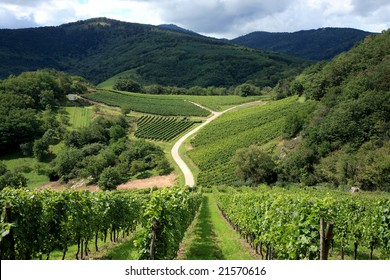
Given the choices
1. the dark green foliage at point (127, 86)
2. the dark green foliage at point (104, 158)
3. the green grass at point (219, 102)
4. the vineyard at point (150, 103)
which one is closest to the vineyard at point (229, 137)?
the dark green foliage at point (104, 158)

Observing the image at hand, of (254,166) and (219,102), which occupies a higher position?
(219,102)

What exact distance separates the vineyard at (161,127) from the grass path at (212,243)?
193ft

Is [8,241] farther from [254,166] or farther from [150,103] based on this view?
[150,103]

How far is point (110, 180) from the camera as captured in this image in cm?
6109

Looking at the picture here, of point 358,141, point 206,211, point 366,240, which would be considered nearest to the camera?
point 366,240

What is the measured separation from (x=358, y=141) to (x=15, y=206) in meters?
53.7

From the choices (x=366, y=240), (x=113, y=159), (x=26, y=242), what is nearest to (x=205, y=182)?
(x=113, y=159)

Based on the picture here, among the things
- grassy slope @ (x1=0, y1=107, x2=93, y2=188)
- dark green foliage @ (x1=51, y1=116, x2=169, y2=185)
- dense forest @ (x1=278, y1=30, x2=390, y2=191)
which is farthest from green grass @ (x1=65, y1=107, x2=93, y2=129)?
dense forest @ (x1=278, y1=30, x2=390, y2=191)

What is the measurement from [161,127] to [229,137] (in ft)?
82.2

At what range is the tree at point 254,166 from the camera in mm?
56469

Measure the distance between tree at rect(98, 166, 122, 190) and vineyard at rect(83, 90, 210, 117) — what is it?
1868 inches

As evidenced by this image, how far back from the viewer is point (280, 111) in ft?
279

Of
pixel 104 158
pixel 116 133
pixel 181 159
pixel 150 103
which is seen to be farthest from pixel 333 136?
pixel 150 103

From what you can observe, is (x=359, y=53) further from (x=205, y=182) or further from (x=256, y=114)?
(x=205, y=182)
